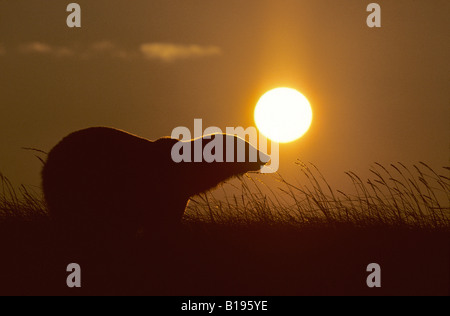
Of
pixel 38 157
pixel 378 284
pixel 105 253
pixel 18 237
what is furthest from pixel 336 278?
pixel 38 157

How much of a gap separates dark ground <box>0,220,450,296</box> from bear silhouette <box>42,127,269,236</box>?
0.54 metres

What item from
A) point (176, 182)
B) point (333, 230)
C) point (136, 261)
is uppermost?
point (176, 182)

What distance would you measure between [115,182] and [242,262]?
2.18 meters

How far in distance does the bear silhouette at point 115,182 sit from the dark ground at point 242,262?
535 mm

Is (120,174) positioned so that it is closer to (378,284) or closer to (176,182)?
(176,182)

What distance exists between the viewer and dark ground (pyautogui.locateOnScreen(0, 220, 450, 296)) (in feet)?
14.3

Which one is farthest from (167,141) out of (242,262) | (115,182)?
(242,262)

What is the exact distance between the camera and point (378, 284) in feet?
14.0

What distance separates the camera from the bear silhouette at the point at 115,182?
243 inches

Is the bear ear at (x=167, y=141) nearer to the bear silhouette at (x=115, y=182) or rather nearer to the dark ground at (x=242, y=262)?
the bear silhouette at (x=115, y=182)

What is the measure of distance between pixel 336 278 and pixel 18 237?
333cm

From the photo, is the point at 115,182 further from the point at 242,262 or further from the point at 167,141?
the point at 242,262

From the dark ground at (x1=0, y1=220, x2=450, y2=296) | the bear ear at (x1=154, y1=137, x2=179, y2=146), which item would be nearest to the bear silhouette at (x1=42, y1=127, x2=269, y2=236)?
the bear ear at (x1=154, y1=137, x2=179, y2=146)
